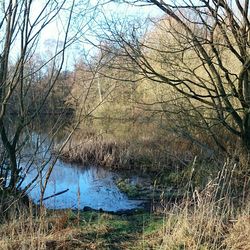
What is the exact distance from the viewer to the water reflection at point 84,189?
27.9ft

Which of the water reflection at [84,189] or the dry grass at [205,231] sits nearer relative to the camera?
the dry grass at [205,231]

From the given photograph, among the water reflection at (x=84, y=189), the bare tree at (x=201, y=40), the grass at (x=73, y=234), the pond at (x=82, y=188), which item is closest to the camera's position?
the grass at (x=73, y=234)

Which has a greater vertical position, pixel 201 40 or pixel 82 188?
pixel 201 40

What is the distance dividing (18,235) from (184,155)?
8.38 metres

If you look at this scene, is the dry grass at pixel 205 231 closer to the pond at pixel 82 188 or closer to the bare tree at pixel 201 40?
the bare tree at pixel 201 40

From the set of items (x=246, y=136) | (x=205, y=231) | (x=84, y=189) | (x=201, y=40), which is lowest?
(x=84, y=189)

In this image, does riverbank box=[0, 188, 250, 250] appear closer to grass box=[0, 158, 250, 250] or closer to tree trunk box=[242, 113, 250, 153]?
grass box=[0, 158, 250, 250]

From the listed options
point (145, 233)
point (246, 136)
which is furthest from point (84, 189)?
point (145, 233)

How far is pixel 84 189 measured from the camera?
10.4 m

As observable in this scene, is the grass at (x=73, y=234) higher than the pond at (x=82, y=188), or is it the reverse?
the grass at (x=73, y=234)

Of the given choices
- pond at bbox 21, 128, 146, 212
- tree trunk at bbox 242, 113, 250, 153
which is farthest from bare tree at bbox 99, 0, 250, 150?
pond at bbox 21, 128, 146, 212

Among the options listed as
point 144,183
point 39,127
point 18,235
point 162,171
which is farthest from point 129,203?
point 18,235

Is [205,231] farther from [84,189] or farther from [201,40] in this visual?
[84,189]

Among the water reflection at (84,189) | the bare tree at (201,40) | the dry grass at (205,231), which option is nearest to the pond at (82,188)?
the water reflection at (84,189)
